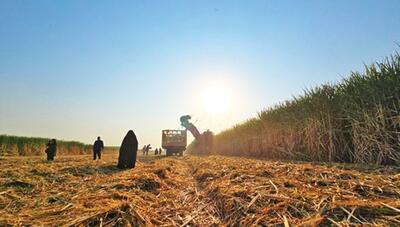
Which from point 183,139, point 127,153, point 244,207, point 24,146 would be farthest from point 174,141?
point 244,207

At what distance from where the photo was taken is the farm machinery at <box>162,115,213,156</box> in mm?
35188

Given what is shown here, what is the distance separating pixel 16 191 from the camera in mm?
5820

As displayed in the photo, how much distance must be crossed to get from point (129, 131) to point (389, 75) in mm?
9645

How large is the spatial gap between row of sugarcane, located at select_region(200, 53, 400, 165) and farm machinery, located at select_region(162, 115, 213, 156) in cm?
2042

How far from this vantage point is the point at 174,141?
1401 inches

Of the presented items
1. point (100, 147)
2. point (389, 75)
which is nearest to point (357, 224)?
point (389, 75)

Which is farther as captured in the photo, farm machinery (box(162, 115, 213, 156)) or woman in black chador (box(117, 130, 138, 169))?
farm machinery (box(162, 115, 213, 156))

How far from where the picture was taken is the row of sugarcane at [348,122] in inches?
299

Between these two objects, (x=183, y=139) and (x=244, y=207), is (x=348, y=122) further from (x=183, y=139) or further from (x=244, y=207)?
(x=183, y=139)

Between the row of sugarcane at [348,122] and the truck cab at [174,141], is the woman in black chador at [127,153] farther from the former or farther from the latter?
the truck cab at [174,141]

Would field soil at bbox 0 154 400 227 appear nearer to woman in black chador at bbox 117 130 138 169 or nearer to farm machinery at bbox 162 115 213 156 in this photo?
woman in black chador at bbox 117 130 138 169

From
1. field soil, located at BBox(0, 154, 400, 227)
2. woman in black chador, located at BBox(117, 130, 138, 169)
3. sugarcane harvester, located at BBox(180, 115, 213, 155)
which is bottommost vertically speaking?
field soil, located at BBox(0, 154, 400, 227)

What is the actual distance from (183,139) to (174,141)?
A: 3.68 ft

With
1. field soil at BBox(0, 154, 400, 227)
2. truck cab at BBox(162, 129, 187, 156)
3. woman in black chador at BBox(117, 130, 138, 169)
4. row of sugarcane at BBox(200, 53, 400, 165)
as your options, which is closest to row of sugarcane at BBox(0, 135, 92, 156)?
truck cab at BBox(162, 129, 187, 156)
